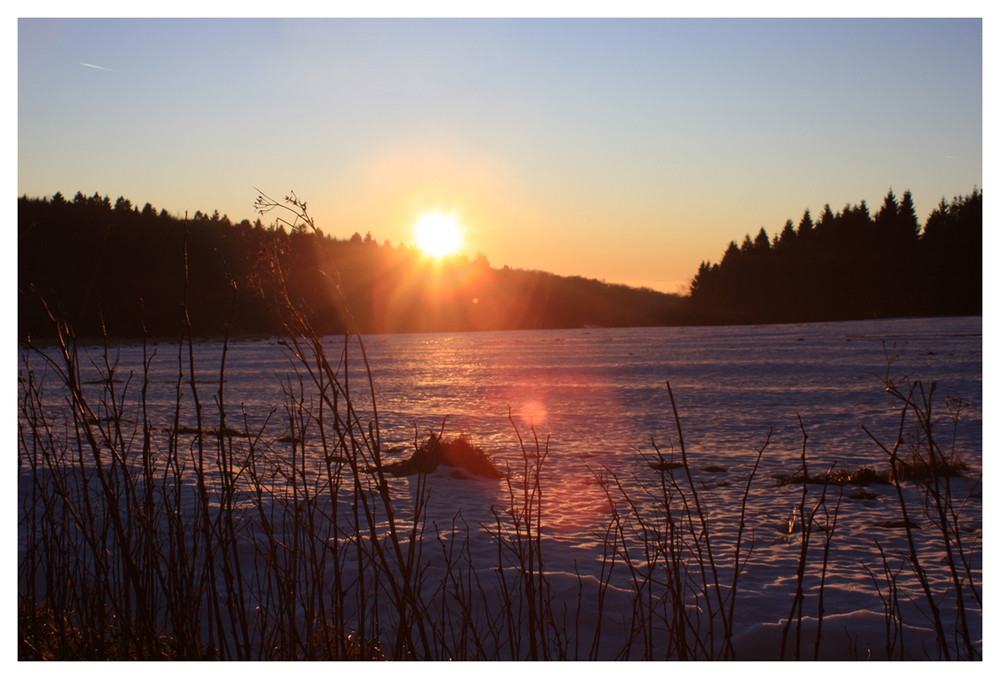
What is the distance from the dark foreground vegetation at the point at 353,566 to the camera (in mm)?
1737

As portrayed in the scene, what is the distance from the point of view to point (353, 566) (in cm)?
471

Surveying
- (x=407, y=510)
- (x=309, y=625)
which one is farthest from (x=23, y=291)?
(x=407, y=510)

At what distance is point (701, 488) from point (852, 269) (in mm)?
54642

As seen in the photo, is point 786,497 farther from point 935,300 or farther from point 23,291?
point 935,300

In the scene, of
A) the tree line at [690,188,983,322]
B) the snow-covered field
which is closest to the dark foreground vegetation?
the snow-covered field

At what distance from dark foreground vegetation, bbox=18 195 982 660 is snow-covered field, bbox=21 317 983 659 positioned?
63 mm

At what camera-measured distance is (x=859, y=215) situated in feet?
183

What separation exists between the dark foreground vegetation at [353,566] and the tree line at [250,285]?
13 centimetres

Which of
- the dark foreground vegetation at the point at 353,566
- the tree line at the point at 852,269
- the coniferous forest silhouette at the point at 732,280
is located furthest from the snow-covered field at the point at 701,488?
the tree line at the point at 852,269

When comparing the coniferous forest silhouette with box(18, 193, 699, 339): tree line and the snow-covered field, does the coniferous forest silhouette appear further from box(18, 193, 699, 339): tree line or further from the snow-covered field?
the snow-covered field

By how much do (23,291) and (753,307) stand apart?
2574 inches

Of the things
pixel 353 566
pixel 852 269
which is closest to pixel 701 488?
pixel 353 566

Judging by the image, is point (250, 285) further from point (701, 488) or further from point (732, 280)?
point (732, 280)
